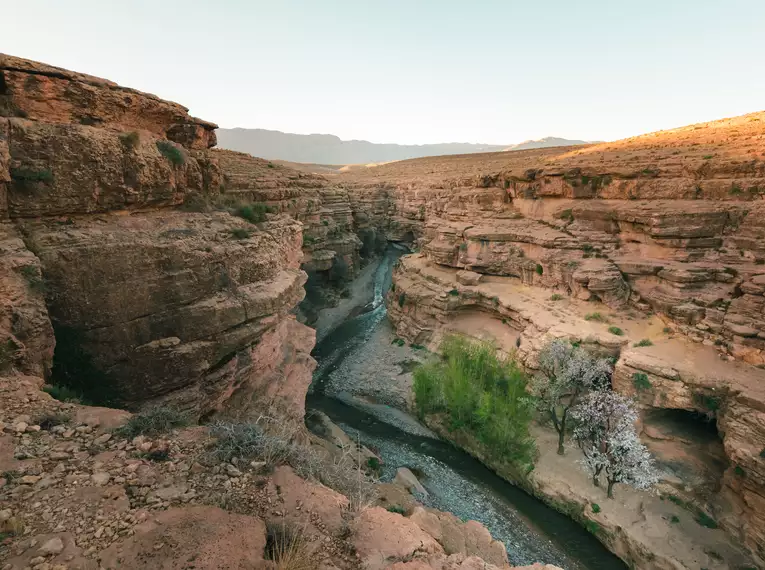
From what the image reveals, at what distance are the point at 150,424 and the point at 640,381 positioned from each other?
46.7ft

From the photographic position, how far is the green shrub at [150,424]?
5.20 metres

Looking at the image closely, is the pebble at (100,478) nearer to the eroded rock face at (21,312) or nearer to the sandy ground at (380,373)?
the eroded rock face at (21,312)

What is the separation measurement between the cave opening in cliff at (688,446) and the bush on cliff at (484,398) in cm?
385

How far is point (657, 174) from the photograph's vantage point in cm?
1752

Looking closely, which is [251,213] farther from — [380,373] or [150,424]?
[380,373]

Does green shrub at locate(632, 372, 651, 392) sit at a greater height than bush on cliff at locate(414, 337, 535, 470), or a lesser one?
greater

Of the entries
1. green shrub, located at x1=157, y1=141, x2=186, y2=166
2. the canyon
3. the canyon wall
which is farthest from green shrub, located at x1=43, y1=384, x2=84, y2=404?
the canyon wall

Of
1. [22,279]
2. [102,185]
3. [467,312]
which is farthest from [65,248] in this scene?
[467,312]

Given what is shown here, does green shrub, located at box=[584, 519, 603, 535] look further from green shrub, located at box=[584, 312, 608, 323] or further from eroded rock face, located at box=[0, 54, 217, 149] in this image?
eroded rock face, located at box=[0, 54, 217, 149]

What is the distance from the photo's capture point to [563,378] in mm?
Answer: 14219

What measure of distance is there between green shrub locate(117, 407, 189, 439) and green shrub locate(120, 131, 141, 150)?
5513mm

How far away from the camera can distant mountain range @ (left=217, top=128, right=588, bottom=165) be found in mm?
153250

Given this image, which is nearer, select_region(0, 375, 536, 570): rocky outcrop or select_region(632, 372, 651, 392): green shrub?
select_region(0, 375, 536, 570): rocky outcrop

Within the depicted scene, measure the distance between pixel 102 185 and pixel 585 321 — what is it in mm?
16858
